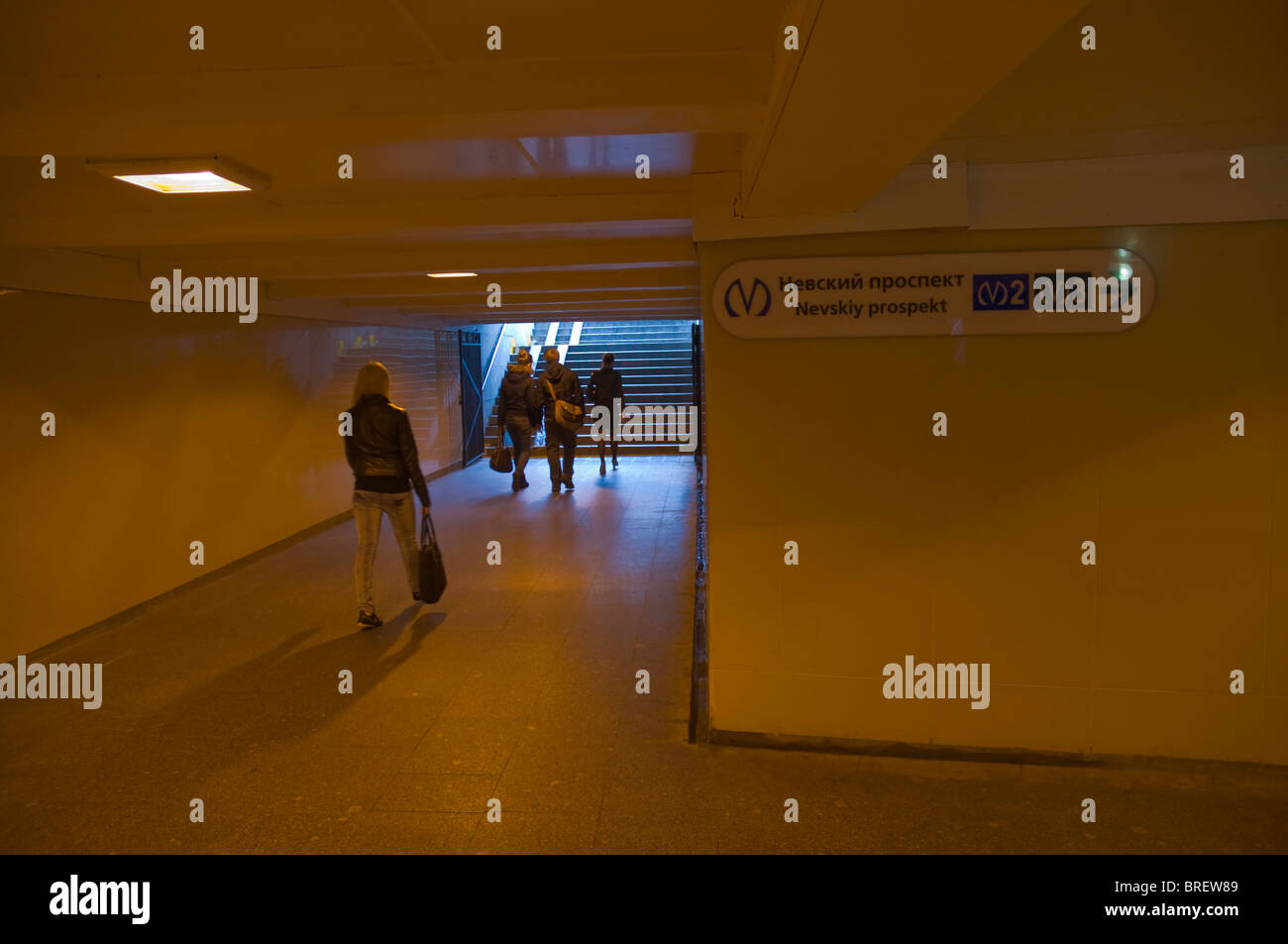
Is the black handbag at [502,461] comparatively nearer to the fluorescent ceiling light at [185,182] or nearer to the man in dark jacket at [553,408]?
the man in dark jacket at [553,408]

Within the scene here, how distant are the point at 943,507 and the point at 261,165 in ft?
12.0

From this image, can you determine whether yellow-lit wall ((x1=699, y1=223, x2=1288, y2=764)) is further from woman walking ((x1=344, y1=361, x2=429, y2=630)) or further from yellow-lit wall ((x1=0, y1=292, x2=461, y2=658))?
yellow-lit wall ((x1=0, y1=292, x2=461, y2=658))

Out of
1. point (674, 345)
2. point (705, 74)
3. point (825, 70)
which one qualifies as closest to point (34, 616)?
point (705, 74)

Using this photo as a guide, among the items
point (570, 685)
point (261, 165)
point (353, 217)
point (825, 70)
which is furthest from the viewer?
point (570, 685)

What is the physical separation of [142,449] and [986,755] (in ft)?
21.7

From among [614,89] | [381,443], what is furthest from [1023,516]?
[381,443]

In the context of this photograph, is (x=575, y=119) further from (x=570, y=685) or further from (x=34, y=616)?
(x=34, y=616)

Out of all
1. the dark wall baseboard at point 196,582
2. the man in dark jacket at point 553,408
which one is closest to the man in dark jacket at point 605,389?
the man in dark jacket at point 553,408

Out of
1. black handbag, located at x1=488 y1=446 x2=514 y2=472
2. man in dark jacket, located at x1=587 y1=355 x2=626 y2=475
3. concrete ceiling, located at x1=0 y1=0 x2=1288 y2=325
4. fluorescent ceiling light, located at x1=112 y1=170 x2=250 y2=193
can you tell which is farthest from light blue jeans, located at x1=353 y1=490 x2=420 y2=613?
man in dark jacket, located at x1=587 y1=355 x2=626 y2=475

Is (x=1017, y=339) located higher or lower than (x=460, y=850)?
higher

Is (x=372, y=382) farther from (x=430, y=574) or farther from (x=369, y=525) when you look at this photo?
(x=430, y=574)

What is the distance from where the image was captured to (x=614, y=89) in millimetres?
3164

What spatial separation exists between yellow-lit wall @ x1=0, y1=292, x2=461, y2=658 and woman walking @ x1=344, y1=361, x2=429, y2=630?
6.24 feet

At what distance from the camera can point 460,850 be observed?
389cm
